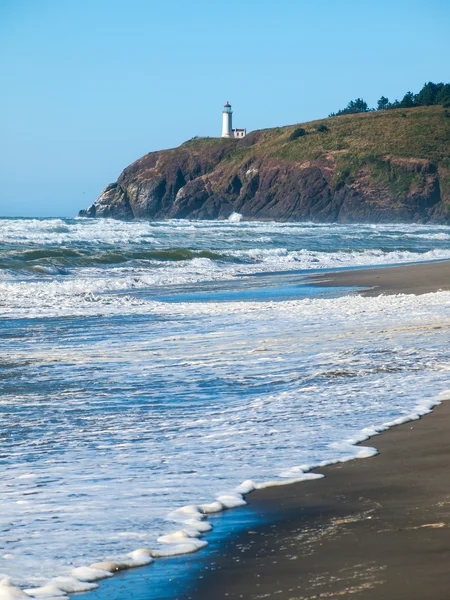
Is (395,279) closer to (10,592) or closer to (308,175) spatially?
(10,592)

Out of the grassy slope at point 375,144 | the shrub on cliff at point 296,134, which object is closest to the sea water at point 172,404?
the grassy slope at point 375,144

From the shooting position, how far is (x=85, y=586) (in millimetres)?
2625

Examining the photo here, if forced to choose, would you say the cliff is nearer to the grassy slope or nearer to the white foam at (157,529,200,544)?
the grassy slope

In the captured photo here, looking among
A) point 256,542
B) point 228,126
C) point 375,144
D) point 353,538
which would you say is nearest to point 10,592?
point 256,542

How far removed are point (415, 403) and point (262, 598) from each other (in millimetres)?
3128

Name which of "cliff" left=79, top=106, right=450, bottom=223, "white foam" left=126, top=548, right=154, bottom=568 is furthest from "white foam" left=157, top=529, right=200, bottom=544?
"cliff" left=79, top=106, right=450, bottom=223

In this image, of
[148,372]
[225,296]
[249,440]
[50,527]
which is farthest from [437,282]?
[50,527]

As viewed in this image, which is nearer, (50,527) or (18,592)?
(18,592)

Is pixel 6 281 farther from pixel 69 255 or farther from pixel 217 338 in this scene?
pixel 217 338

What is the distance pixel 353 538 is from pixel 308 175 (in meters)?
79.6

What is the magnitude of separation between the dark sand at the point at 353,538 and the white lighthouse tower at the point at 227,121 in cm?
10342

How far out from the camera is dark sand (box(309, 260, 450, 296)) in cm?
1454

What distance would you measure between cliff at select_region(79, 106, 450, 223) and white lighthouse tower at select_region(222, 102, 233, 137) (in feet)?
17.5

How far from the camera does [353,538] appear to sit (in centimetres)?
292
